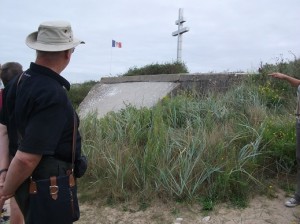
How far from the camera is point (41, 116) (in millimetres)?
2086

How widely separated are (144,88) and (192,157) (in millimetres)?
5222

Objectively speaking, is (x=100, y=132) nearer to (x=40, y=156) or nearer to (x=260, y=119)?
(x=260, y=119)

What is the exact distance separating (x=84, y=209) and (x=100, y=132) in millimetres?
1397

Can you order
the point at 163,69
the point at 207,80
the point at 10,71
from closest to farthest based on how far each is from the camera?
1. the point at 10,71
2. the point at 207,80
3. the point at 163,69

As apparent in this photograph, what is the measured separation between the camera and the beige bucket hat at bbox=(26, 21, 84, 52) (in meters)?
2.24

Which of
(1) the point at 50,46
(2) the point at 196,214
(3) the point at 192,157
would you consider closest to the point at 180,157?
(3) the point at 192,157

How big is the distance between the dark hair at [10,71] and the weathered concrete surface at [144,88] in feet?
10.8

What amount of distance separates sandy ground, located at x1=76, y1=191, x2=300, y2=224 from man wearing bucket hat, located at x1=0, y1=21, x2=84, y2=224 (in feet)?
6.81

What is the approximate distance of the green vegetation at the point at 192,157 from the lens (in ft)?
14.7

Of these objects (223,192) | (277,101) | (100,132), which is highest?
(277,101)

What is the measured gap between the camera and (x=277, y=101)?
6855mm

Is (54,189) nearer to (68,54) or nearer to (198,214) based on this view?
(68,54)

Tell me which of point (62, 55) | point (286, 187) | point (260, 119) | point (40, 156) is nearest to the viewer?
point (40, 156)

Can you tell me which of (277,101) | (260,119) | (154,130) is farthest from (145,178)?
(277,101)
